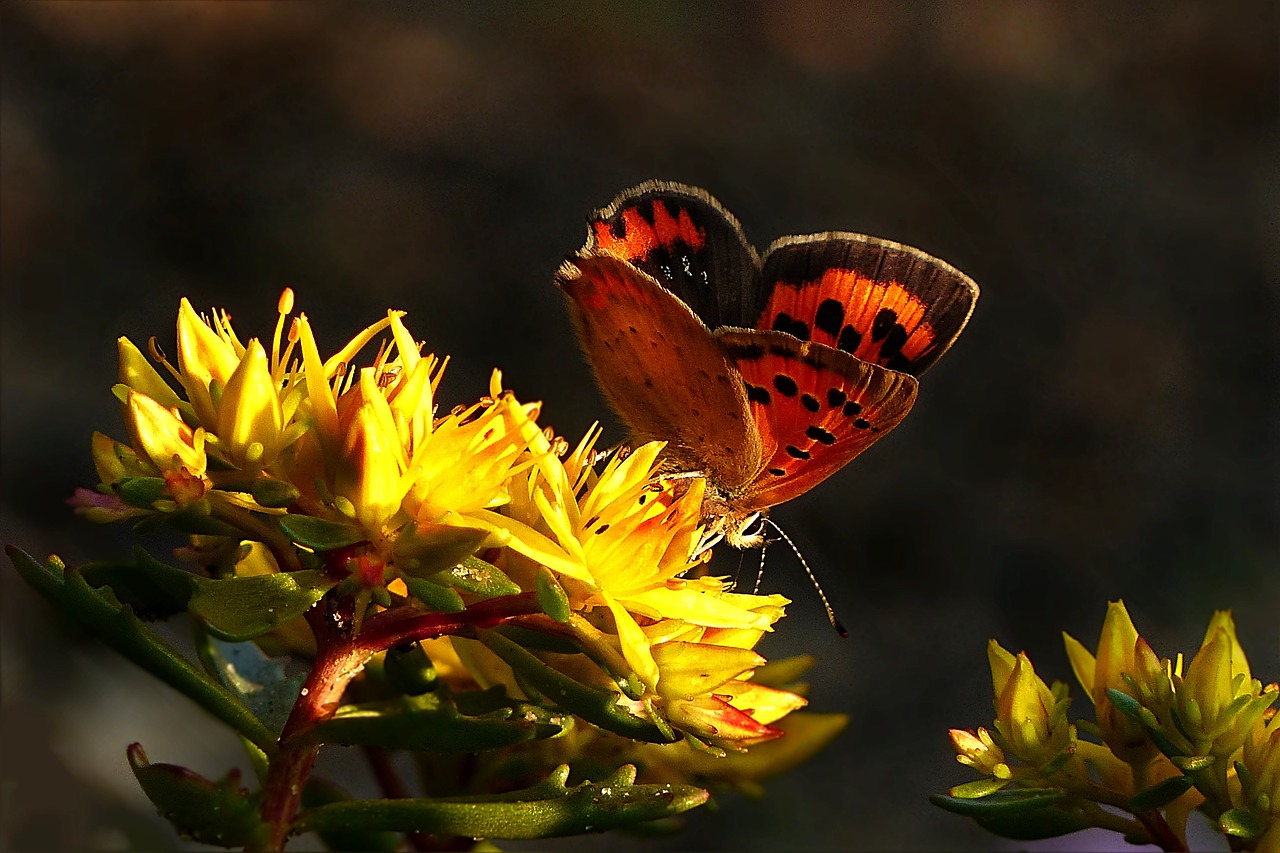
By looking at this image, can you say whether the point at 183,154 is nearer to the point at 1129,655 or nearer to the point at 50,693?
the point at 50,693

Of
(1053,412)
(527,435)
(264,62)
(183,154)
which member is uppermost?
(264,62)

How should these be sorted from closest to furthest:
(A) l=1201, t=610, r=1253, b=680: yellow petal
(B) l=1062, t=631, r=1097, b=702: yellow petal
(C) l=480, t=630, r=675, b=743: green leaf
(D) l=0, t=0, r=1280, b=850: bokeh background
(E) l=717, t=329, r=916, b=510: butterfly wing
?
(C) l=480, t=630, r=675, b=743: green leaf
(A) l=1201, t=610, r=1253, b=680: yellow petal
(B) l=1062, t=631, r=1097, b=702: yellow petal
(E) l=717, t=329, r=916, b=510: butterfly wing
(D) l=0, t=0, r=1280, b=850: bokeh background

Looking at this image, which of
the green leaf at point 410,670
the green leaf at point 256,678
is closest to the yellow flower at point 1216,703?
the green leaf at point 410,670

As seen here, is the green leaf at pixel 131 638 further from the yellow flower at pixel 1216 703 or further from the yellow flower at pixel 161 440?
the yellow flower at pixel 1216 703

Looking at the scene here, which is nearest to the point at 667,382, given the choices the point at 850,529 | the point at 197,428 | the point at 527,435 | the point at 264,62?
the point at 527,435

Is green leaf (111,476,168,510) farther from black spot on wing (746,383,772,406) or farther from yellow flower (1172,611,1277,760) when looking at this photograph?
yellow flower (1172,611,1277,760)

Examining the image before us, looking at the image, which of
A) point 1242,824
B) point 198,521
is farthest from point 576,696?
point 1242,824

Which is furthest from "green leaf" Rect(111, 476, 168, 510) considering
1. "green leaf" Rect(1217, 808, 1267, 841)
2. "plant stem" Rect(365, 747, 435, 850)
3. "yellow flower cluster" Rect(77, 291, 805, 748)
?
"green leaf" Rect(1217, 808, 1267, 841)
